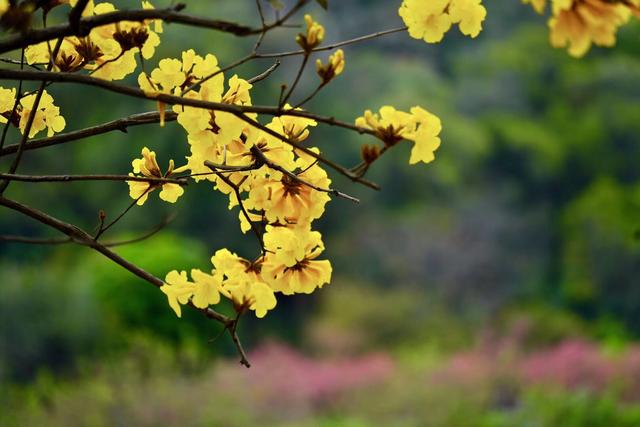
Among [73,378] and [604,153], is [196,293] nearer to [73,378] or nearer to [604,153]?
[73,378]

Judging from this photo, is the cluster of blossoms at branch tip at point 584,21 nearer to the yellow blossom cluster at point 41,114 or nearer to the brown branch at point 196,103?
the brown branch at point 196,103

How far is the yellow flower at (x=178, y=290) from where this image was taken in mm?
985

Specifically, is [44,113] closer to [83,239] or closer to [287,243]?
[83,239]

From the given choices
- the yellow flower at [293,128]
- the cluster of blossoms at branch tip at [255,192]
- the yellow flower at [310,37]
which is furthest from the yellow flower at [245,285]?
the yellow flower at [310,37]

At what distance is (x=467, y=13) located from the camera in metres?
0.94

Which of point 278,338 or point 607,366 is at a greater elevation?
point 278,338

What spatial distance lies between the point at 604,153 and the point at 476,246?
17.1 ft

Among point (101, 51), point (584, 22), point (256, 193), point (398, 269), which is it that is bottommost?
point (584, 22)

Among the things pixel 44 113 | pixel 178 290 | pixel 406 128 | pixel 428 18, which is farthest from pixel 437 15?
pixel 44 113

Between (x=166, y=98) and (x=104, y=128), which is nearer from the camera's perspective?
(x=166, y=98)

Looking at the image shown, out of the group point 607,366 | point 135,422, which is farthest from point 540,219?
point 135,422

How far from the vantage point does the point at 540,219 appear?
17531mm

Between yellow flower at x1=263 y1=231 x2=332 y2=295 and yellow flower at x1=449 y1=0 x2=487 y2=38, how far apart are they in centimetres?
23

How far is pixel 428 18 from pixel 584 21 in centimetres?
22
